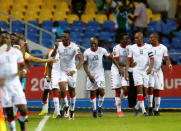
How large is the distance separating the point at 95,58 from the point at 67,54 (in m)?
1.05

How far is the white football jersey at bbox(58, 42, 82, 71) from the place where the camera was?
16.8 m

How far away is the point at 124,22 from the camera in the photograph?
2533cm

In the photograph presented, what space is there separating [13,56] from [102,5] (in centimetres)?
1984

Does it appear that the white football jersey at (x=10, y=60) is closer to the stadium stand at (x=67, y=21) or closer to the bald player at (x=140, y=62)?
the bald player at (x=140, y=62)

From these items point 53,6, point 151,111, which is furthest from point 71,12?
point 151,111

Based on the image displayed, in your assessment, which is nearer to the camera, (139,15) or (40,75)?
(40,75)

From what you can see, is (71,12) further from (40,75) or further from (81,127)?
(81,127)

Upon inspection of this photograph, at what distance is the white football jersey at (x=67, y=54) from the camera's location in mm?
16797

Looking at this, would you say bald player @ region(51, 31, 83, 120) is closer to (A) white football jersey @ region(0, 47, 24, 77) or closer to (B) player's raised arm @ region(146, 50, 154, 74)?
(B) player's raised arm @ region(146, 50, 154, 74)

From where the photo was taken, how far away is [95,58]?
17.5 m

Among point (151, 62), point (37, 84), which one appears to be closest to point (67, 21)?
point (37, 84)

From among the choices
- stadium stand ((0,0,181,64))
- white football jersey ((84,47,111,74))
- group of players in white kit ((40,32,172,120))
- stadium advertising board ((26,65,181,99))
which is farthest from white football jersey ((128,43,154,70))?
stadium stand ((0,0,181,64))

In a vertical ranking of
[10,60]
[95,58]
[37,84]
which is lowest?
[37,84]

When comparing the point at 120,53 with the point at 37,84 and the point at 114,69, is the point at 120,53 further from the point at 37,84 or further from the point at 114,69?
the point at 37,84
